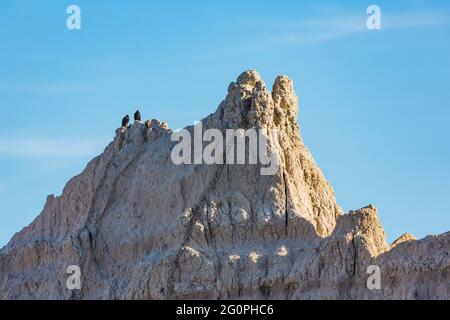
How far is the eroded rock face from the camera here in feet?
326

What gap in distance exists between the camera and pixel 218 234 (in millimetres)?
103125

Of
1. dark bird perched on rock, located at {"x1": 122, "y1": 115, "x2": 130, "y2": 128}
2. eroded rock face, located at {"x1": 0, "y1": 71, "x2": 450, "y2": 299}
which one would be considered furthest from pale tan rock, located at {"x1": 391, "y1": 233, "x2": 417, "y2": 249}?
dark bird perched on rock, located at {"x1": 122, "y1": 115, "x2": 130, "y2": 128}

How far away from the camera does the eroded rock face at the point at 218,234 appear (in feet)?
326

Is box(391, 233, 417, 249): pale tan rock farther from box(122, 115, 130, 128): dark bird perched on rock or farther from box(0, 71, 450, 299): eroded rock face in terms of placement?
box(122, 115, 130, 128): dark bird perched on rock

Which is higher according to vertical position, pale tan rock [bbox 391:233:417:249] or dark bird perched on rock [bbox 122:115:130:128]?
dark bird perched on rock [bbox 122:115:130:128]

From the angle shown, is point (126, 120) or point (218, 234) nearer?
point (218, 234)

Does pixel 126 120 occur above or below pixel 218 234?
above

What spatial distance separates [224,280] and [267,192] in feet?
16.4
